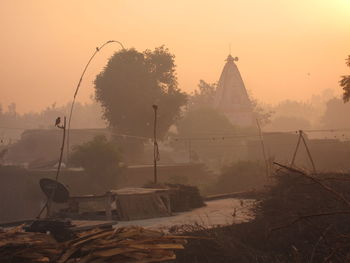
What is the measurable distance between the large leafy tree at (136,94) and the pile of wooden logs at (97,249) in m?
43.1

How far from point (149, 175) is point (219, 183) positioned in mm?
6535

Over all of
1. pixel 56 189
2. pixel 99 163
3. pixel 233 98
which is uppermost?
pixel 233 98

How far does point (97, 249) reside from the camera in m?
6.05

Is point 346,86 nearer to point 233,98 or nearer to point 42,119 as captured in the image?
point 233,98

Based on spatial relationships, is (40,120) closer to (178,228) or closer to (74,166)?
(74,166)

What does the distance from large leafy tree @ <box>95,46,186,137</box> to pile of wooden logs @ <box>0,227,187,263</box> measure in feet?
141

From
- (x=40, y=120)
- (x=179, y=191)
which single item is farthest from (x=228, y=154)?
(x=40, y=120)

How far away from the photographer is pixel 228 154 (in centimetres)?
5656

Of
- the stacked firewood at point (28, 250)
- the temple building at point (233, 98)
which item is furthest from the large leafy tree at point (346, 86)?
the temple building at point (233, 98)

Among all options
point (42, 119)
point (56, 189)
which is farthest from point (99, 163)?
point (42, 119)

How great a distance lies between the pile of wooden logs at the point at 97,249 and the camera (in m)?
5.86

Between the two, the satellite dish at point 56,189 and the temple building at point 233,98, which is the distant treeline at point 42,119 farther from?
the satellite dish at point 56,189

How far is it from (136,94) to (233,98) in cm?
2947

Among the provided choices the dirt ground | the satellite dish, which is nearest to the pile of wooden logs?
the dirt ground
